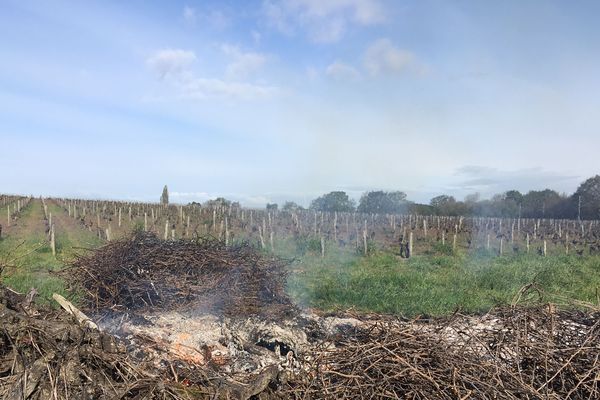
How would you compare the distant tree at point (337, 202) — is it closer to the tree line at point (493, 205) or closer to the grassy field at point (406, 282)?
the tree line at point (493, 205)

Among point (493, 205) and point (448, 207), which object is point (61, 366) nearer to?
point (448, 207)

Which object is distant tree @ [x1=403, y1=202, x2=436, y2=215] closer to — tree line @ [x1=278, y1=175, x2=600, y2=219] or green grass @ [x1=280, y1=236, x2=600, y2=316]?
tree line @ [x1=278, y1=175, x2=600, y2=219]

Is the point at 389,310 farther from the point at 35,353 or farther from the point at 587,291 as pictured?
the point at 35,353

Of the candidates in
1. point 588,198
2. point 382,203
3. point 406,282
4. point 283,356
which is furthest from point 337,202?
point 283,356

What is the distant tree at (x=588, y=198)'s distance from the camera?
48688 millimetres

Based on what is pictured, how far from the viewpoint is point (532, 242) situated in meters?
26.8

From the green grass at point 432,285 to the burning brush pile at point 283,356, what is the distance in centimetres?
217

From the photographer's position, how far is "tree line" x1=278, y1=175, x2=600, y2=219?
46125 mm

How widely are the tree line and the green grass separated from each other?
84.2 feet

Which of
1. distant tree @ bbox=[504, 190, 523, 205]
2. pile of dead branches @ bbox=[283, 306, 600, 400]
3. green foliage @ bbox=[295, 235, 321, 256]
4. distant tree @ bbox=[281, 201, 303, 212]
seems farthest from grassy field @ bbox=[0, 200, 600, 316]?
distant tree @ bbox=[504, 190, 523, 205]

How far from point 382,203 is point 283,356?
41110mm

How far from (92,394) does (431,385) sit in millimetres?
2371

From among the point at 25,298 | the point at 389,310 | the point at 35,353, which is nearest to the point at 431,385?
the point at 35,353

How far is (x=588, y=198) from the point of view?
168 ft
